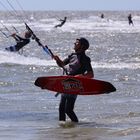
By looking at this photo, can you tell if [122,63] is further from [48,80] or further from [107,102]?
[48,80]

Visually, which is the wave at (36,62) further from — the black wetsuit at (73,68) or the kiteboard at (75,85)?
the black wetsuit at (73,68)

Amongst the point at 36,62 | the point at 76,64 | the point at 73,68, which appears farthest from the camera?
the point at 36,62

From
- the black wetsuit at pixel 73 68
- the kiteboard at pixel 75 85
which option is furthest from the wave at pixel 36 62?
the black wetsuit at pixel 73 68

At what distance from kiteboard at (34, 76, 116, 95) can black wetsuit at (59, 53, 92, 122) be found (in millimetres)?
92

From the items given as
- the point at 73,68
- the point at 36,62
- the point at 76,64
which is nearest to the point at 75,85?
the point at 73,68

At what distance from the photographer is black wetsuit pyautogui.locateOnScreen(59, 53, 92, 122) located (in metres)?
9.85

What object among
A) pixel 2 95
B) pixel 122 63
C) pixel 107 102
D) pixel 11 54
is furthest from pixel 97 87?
pixel 11 54

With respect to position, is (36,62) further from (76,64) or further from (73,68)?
(76,64)

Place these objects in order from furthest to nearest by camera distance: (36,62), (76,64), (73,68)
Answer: (36,62), (73,68), (76,64)

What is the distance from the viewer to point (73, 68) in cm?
998

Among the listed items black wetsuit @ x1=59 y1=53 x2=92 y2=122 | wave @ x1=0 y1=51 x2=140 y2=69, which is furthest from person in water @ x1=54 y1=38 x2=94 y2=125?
wave @ x1=0 y1=51 x2=140 y2=69

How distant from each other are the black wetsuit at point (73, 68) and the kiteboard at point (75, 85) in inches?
3.6

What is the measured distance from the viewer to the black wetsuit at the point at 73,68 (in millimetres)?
9852

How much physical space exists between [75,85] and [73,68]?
28 centimetres
